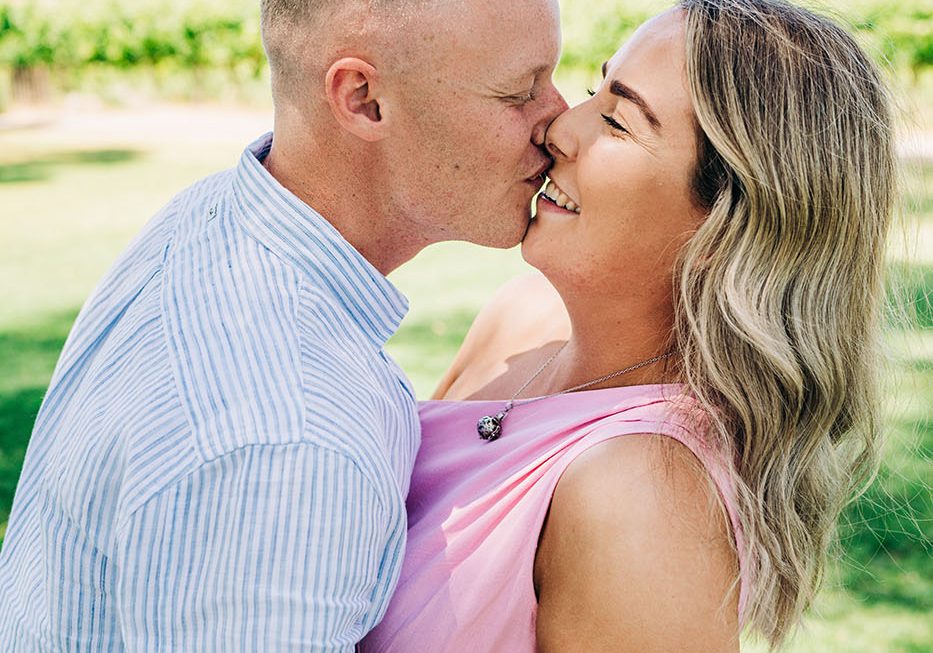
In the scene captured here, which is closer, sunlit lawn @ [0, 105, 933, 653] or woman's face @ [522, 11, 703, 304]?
woman's face @ [522, 11, 703, 304]

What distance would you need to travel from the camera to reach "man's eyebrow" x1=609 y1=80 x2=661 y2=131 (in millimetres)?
2600

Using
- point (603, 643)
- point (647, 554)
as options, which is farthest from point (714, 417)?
point (603, 643)

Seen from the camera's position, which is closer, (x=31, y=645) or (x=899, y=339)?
(x=31, y=645)

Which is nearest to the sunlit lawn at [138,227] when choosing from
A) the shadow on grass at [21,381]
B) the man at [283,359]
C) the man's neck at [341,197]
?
the shadow on grass at [21,381]

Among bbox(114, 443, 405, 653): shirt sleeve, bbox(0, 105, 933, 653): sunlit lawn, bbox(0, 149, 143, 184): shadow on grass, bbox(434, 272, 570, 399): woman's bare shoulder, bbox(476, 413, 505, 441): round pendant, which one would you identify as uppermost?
bbox(114, 443, 405, 653): shirt sleeve

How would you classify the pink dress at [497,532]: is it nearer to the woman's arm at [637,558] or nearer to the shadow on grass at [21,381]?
the woman's arm at [637,558]

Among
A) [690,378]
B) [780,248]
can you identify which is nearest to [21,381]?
[690,378]

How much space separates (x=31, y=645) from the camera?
237 cm

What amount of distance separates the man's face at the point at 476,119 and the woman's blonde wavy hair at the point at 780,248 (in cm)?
40

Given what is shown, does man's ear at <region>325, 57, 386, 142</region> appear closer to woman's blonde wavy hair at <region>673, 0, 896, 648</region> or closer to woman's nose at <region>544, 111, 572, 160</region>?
woman's nose at <region>544, 111, 572, 160</region>

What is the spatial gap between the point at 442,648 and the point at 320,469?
631mm

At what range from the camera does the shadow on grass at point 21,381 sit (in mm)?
6222

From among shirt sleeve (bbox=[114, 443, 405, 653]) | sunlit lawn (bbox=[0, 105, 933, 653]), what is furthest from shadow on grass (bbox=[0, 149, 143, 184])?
shirt sleeve (bbox=[114, 443, 405, 653])

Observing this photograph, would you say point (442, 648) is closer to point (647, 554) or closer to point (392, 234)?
point (647, 554)
